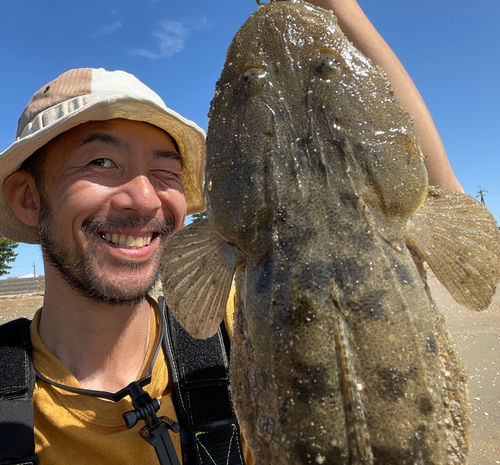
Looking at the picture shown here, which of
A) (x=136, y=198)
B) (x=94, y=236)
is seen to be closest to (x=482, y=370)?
(x=136, y=198)

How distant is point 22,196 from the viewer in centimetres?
300

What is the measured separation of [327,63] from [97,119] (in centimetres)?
184

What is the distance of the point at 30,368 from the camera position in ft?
7.92

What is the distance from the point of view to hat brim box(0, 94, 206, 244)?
2506 millimetres

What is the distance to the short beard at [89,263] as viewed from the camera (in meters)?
2.57

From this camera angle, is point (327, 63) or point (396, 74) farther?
point (396, 74)

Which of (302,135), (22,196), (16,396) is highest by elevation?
(22,196)

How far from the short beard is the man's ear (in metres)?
0.24

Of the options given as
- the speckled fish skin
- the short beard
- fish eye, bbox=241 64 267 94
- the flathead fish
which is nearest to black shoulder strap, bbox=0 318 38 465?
the short beard

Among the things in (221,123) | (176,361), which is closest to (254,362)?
(221,123)

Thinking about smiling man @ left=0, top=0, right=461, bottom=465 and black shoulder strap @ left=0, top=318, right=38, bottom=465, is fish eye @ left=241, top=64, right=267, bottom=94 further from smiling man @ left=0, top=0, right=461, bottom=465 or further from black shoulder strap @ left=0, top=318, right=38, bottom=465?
black shoulder strap @ left=0, top=318, right=38, bottom=465

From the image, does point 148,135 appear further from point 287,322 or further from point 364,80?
point 287,322

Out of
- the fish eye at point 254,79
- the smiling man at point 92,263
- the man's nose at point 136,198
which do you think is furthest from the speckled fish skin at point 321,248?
the smiling man at point 92,263

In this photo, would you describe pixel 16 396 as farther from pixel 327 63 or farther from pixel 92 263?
pixel 327 63
